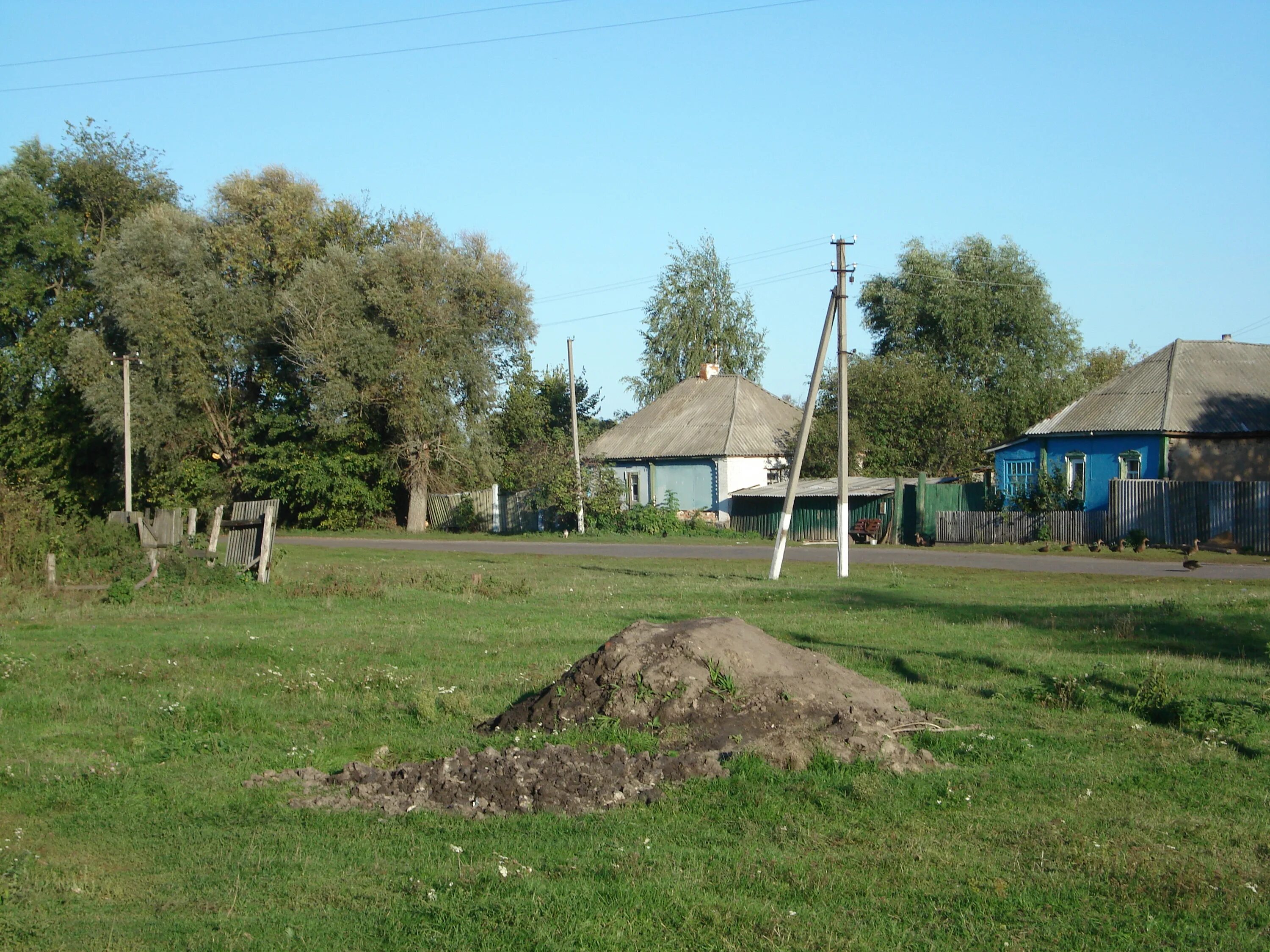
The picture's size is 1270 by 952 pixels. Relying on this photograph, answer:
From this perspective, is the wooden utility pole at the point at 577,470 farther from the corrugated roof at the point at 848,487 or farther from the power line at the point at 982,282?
the power line at the point at 982,282

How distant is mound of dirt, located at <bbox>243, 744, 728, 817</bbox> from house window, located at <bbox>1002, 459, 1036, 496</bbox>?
3302 cm

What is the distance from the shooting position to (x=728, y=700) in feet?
26.7

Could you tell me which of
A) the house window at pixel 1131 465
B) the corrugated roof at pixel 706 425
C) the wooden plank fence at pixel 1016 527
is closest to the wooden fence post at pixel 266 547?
the wooden plank fence at pixel 1016 527

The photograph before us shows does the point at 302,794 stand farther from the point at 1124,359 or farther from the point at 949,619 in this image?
the point at 1124,359

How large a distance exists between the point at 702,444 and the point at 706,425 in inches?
83.1

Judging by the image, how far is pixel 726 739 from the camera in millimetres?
7688

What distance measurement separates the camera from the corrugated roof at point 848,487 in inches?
1492

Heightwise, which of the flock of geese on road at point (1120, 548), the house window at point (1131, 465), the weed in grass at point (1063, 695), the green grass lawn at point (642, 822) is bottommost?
the green grass lawn at point (642, 822)

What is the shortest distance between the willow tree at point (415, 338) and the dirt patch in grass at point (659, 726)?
128 feet

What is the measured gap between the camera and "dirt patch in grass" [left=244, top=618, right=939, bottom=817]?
695 centimetres

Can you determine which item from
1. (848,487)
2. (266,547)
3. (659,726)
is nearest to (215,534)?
(266,547)

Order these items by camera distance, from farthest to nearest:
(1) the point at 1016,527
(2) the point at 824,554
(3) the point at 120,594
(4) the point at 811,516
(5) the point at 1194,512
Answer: (4) the point at 811,516
(1) the point at 1016,527
(2) the point at 824,554
(5) the point at 1194,512
(3) the point at 120,594

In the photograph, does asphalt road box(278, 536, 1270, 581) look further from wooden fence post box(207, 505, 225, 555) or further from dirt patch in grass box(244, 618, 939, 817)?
dirt patch in grass box(244, 618, 939, 817)

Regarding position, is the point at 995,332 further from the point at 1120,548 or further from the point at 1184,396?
the point at 1120,548
